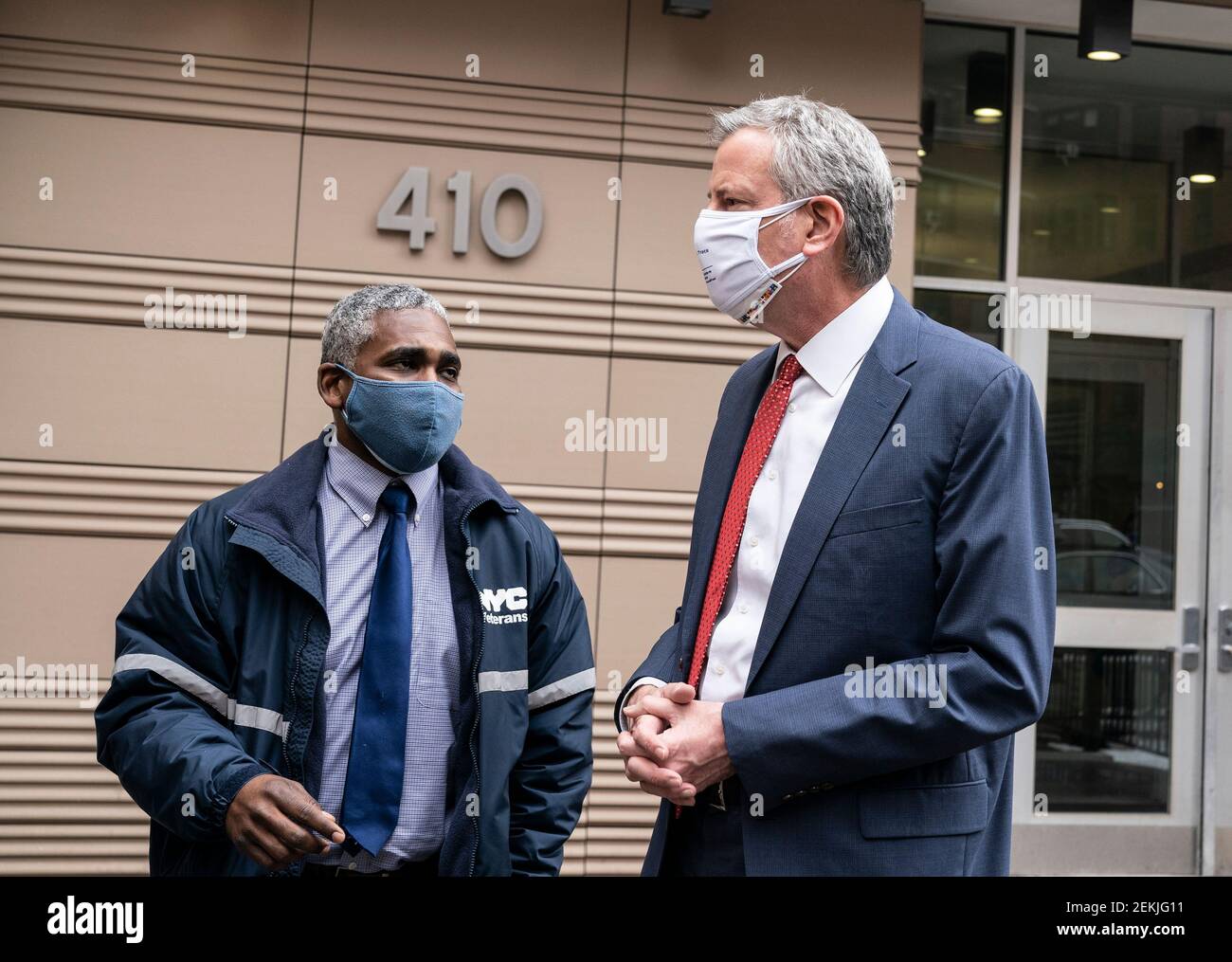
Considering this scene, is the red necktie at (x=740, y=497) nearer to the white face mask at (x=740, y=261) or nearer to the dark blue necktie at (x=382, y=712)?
the white face mask at (x=740, y=261)

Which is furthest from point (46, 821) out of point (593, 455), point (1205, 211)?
point (1205, 211)

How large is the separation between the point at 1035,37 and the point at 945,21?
491mm

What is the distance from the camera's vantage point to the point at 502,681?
241 cm

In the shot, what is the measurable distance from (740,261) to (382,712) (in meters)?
1.07

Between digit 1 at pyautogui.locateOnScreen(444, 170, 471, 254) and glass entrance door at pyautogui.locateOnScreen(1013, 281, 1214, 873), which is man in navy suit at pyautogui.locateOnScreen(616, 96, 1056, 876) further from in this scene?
glass entrance door at pyautogui.locateOnScreen(1013, 281, 1214, 873)

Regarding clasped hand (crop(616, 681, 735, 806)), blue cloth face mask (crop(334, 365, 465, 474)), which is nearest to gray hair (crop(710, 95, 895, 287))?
clasped hand (crop(616, 681, 735, 806))

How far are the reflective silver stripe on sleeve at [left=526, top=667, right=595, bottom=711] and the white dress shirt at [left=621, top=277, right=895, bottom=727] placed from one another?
47 cm

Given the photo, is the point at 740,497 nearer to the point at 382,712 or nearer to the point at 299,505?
the point at 382,712

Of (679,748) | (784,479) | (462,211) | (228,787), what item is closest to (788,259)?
(784,479)

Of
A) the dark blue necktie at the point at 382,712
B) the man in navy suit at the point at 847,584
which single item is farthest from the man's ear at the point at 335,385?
the man in navy suit at the point at 847,584

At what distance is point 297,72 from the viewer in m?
5.49

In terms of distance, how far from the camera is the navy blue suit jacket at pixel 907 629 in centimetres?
176
